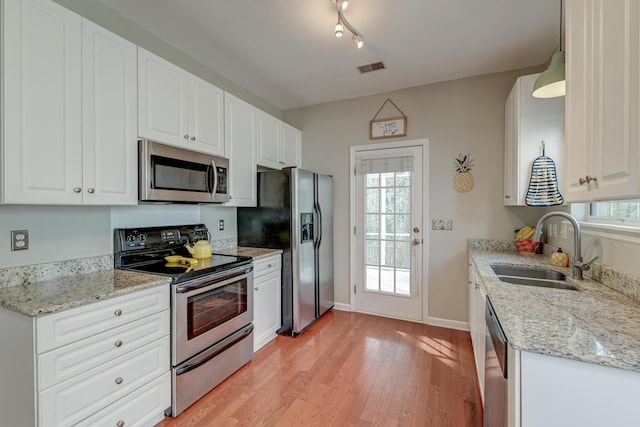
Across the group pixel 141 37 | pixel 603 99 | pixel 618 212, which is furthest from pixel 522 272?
pixel 141 37

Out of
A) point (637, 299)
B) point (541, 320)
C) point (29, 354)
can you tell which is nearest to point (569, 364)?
point (541, 320)

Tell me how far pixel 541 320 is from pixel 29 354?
84.0 inches

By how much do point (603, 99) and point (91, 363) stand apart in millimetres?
2494

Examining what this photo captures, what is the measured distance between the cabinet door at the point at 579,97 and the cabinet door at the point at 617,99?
0.06 metres

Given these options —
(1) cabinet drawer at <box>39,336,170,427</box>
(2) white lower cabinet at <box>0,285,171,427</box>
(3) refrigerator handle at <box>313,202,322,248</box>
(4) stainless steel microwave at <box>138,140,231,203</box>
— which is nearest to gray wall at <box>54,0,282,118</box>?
(4) stainless steel microwave at <box>138,140,231,203</box>

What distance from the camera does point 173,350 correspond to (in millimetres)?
1773

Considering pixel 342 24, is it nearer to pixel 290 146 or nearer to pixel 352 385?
pixel 290 146

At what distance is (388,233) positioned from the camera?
3.40m

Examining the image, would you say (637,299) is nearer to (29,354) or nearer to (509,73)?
(509,73)

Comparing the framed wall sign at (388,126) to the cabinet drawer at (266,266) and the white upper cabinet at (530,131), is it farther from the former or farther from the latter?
the cabinet drawer at (266,266)

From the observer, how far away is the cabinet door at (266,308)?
2.57 meters

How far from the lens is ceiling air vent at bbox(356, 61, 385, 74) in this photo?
2756 millimetres

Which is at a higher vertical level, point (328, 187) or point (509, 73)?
point (509, 73)

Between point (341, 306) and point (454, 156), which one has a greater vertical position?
point (454, 156)
